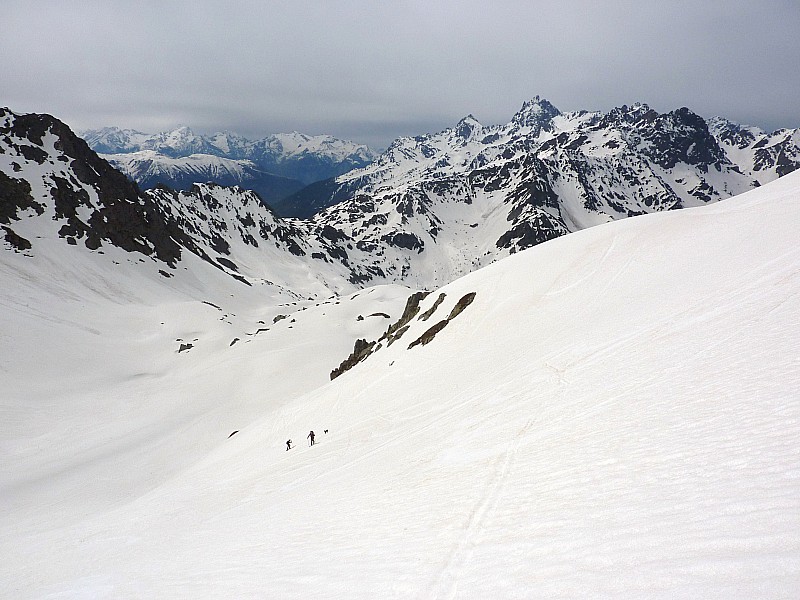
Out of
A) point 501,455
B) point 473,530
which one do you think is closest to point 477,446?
point 501,455

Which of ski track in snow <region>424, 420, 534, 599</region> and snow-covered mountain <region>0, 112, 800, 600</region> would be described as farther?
ski track in snow <region>424, 420, 534, 599</region>

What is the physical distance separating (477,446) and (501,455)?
1206 mm

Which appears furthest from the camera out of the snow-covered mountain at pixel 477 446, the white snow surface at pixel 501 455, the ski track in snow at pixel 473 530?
the ski track in snow at pixel 473 530

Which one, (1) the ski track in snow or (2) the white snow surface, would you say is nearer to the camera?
(2) the white snow surface

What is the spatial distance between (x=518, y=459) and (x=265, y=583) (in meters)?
5.34

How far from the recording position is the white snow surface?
5008 millimetres

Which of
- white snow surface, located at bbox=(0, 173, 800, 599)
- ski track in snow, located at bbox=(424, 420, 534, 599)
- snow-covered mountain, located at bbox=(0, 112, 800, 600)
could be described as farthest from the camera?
ski track in snow, located at bbox=(424, 420, 534, 599)

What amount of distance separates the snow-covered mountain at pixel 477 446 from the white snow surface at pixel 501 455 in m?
0.06

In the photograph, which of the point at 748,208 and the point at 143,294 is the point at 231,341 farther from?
the point at 748,208

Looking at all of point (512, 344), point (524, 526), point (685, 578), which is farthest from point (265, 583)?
point (512, 344)

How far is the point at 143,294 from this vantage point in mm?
74938

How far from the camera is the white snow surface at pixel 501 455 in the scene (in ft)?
16.4

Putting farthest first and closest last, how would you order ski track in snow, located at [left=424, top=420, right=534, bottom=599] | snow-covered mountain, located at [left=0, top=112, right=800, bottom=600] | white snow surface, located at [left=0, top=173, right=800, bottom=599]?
ski track in snow, located at [left=424, top=420, right=534, bottom=599] < snow-covered mountain, located at [left=0, top=112, right=800, bottom=600] < white snow surface, located at [left=0, top=173, right=800, bottom=599]

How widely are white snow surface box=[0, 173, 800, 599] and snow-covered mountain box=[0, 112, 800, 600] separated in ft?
0.21
